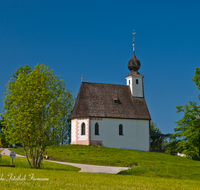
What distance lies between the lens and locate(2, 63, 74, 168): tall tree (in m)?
25.4

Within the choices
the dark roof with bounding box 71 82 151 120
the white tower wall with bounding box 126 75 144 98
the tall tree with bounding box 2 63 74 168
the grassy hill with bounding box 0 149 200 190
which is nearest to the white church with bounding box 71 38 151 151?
the dark roof with bounding box 71 82 151 120

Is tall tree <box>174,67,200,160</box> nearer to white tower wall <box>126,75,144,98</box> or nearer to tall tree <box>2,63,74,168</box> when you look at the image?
white tower wall <box>126,75,144,98</box>

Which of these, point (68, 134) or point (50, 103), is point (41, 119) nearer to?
point (50, 103)

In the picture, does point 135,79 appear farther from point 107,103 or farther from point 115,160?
point 115,160

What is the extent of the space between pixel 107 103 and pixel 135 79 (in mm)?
7980

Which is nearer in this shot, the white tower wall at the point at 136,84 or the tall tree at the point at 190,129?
the tall tree at the point at 190,129

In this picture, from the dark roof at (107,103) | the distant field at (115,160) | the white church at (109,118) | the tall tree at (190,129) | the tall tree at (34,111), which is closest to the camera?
the tall tree at (34,111)

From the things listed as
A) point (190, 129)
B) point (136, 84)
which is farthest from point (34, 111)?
point (136, 84)

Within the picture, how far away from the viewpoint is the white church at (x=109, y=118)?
166ft

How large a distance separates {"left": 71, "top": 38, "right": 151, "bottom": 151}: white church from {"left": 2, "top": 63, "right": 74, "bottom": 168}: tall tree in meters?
24.2

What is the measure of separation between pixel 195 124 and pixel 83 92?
19500mm

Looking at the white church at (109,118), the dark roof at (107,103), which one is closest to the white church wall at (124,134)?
the white church at (109,118)

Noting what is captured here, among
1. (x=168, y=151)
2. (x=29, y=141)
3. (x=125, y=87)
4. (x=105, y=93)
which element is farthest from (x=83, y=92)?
(x=29, y=141)

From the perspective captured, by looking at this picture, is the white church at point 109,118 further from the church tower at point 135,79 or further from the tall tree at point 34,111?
the tall tree at point 34,111
